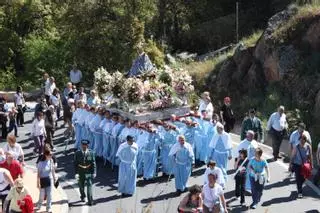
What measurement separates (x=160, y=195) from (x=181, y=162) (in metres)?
0.95

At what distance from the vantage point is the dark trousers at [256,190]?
52.6 feet

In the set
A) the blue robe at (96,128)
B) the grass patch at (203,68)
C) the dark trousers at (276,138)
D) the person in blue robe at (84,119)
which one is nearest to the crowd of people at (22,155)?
the person in blue robe at (84,119)

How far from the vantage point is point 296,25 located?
28.0 meters

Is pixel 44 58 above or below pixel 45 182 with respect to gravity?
above

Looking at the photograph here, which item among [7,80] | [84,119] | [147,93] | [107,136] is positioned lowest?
[107,136]

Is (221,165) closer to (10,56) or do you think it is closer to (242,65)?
(242,65)

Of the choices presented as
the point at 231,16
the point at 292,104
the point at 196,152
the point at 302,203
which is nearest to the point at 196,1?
the point at 231,16

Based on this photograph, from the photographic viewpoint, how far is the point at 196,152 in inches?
763

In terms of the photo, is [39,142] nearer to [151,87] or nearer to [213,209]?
[151,87]

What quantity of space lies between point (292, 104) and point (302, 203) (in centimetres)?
934

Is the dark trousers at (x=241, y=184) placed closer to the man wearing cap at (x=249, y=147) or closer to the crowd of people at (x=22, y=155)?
the man wearing cap at (x=249, y=147)

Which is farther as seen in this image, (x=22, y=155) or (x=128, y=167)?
(x=128, y=167)

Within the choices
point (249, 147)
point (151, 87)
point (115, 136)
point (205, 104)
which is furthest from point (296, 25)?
point (249, 147)

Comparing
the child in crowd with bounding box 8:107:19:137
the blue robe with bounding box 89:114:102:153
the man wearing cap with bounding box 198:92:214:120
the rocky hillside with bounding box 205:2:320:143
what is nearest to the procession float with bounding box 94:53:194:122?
the blue robe with bounding box 89:114:102:153
